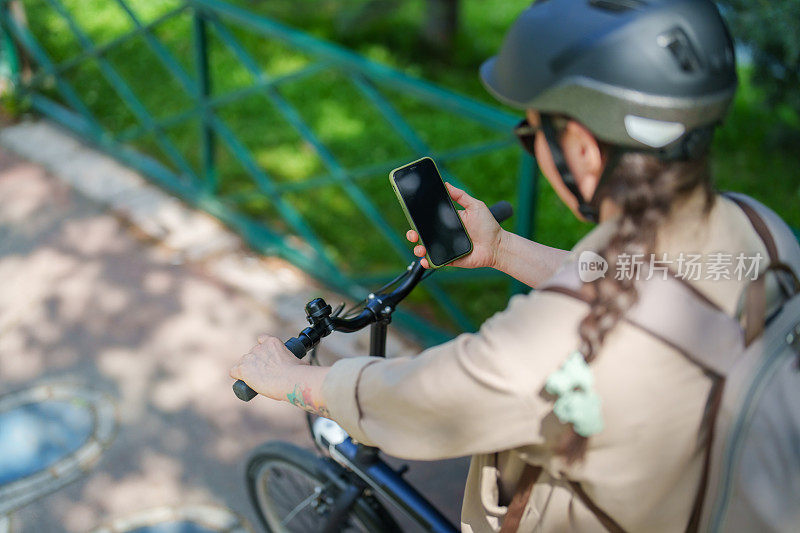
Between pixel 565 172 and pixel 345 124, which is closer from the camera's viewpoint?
pixel 565 172

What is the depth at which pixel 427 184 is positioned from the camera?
1739 mm

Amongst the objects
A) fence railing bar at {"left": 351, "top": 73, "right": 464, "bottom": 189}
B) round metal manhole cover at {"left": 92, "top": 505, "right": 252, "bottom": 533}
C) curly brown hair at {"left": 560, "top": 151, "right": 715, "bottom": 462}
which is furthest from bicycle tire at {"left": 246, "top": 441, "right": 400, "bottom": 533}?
fence railing bar at {"left": 351, "top": 73, "right": 464, "bottom": 189}

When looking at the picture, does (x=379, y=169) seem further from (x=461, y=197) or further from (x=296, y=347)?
(x=296, y=347)

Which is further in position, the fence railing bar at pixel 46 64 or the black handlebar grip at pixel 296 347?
the fence railing bar at pixel 46 64

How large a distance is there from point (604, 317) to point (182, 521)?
222 centimetres

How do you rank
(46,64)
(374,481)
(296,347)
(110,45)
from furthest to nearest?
(46,64), (110,45), (374,481), (296,347)

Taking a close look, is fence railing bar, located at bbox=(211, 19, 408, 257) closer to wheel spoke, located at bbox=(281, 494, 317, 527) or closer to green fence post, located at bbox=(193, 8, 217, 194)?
green fence post, located at bbox=(193, 8, 217, 194)

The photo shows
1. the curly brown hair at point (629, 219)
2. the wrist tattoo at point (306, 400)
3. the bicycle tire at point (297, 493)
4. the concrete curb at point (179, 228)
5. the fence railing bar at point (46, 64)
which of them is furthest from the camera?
the fence railing bar at point (46, 64)

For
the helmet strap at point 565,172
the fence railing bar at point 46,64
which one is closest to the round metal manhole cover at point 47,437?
the fence railing bar at point 46,64

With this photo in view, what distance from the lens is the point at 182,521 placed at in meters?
2.86

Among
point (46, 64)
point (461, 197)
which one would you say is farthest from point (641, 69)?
point (46, 64)

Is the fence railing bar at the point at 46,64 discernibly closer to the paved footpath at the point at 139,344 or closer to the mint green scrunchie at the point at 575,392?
the paved footpath at the point at 139,344

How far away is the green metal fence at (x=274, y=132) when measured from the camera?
354 centimetres

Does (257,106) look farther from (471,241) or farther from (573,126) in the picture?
(573,126)
